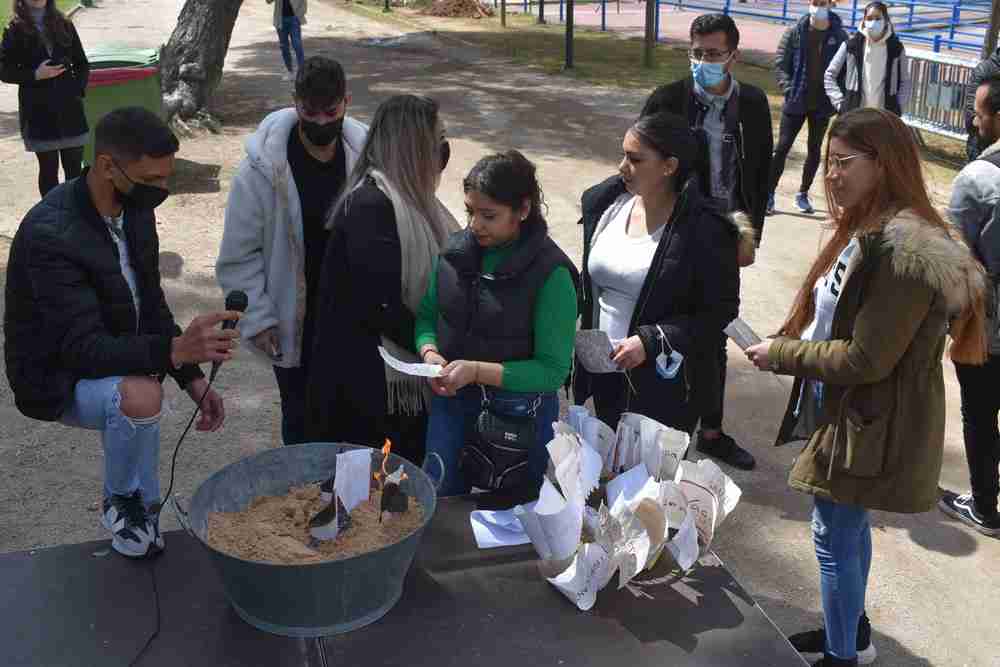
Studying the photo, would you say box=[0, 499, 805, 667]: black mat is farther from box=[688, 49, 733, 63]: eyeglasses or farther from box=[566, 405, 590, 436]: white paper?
box=[688, 49, 733, 63]: eyeglasses

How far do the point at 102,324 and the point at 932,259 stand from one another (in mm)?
2125

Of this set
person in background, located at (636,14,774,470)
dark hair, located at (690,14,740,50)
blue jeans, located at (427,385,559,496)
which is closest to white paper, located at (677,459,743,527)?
blue jeans, located at (427,385,559,496)

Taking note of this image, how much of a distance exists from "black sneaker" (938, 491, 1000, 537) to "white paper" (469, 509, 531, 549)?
241 cm

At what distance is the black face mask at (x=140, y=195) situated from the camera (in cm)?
282

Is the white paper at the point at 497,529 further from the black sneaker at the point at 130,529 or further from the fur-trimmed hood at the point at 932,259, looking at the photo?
the fur-trimmed hood at the point at 932,259

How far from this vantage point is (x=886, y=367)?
2.70m

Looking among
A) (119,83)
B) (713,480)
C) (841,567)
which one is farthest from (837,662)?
(119,83)

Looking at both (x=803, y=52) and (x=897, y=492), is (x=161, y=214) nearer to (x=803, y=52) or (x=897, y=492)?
(x=803, y=52)

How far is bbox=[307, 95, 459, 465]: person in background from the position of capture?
124 inches

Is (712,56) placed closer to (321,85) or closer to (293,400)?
(321,85)

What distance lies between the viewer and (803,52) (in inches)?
315

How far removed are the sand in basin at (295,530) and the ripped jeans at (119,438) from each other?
361 mm

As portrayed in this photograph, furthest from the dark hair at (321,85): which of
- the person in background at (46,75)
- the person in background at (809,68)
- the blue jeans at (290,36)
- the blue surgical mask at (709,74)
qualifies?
the blue jeans at (290,36)

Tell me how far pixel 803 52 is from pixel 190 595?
272 inches
